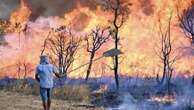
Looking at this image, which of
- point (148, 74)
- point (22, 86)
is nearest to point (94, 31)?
point (148, 74)

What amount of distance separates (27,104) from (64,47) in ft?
140

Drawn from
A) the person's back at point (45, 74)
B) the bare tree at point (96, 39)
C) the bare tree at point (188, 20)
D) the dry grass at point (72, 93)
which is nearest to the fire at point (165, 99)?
the dry grass at point (72, 93)

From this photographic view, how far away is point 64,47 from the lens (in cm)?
7200

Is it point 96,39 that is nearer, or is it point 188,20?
point 188,20

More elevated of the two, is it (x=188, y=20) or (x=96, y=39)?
(x=188, y=20)

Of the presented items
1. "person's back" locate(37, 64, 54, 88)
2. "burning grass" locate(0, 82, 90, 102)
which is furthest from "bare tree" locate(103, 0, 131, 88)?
"person's back" locate(37, 64, 54, 88)

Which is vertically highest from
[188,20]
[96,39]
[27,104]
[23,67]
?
[188,20]

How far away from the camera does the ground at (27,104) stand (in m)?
28.0

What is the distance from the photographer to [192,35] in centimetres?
5969

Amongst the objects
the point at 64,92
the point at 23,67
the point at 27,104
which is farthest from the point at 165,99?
the point at 23,67

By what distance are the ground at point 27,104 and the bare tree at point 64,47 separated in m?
35.8

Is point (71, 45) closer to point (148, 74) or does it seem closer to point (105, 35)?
point (105, 35)

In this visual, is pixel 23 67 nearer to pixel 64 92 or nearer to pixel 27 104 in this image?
pixel 64 92

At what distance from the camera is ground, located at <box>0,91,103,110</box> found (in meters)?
28.0
